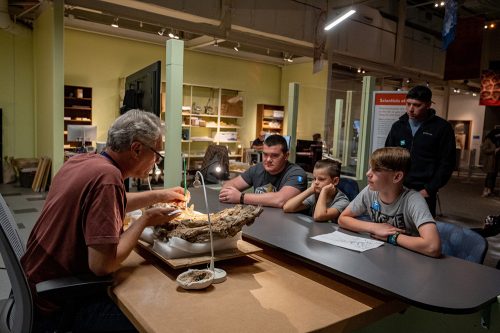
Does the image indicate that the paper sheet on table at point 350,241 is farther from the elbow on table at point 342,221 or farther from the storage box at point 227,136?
the storage box at point 227,136

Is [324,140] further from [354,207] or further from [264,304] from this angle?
[264,304]

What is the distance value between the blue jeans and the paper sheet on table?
3.07 feet

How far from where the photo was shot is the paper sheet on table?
5.74ft

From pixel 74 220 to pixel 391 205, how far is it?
1484 mm

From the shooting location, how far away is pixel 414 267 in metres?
1.55

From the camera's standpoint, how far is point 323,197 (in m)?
2.29

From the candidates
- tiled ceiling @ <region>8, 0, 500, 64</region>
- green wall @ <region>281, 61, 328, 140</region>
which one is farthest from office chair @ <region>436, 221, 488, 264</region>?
green wall @ <region>281, 61, 328, 140</region>

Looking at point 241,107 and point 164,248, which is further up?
point 241,107

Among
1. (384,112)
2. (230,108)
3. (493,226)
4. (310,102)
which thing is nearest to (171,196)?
(493,226)

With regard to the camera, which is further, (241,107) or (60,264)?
(241,107)

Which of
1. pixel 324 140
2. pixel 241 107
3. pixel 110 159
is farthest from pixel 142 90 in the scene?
pixel 241 107

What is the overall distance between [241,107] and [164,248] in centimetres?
888

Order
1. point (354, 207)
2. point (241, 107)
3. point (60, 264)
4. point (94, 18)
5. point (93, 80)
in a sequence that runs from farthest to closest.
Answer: point (241, 107) < point (93, 80) < point (94, 18) < point (354, 207) < point (60, 264)

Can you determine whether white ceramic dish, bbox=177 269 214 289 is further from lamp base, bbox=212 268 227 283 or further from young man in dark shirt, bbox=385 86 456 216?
young man in dark shirt, bbox=385 86 456 216
